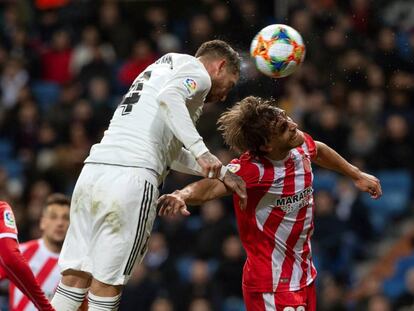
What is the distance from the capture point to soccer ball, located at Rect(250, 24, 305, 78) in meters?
6.70

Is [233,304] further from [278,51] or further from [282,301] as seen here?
[278,51]

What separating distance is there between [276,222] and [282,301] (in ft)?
1.65

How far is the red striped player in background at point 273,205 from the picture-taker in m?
6.39

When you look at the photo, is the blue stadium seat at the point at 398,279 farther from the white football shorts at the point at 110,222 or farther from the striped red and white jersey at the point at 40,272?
the white football shorts at the point at 110,222

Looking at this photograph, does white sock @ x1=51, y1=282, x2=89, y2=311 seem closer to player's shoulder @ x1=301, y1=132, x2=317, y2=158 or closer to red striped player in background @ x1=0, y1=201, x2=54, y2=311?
red striped player in background @ x1=0, y1=201, x2=54, y2=311

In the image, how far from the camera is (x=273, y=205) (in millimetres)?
6469

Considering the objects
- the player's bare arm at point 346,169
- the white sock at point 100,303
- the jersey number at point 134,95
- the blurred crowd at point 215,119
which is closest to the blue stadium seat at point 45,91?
the blurred crowd at point 215,119

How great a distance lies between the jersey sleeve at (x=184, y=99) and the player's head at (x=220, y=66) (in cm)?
21

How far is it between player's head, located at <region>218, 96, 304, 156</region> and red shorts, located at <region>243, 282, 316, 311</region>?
0.91m

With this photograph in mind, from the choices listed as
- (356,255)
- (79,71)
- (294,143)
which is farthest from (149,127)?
(79,71)

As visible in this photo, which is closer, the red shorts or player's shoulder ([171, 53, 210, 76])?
player's shoulder ([171, 53, 210, 76])

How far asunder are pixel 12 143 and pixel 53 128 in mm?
916

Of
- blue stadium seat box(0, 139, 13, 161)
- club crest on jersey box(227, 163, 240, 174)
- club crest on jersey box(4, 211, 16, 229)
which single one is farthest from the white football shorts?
blue stadium seat box(0, 139, 13, 161)

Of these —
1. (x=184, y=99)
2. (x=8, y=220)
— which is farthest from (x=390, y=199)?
(x=8, y=220)
